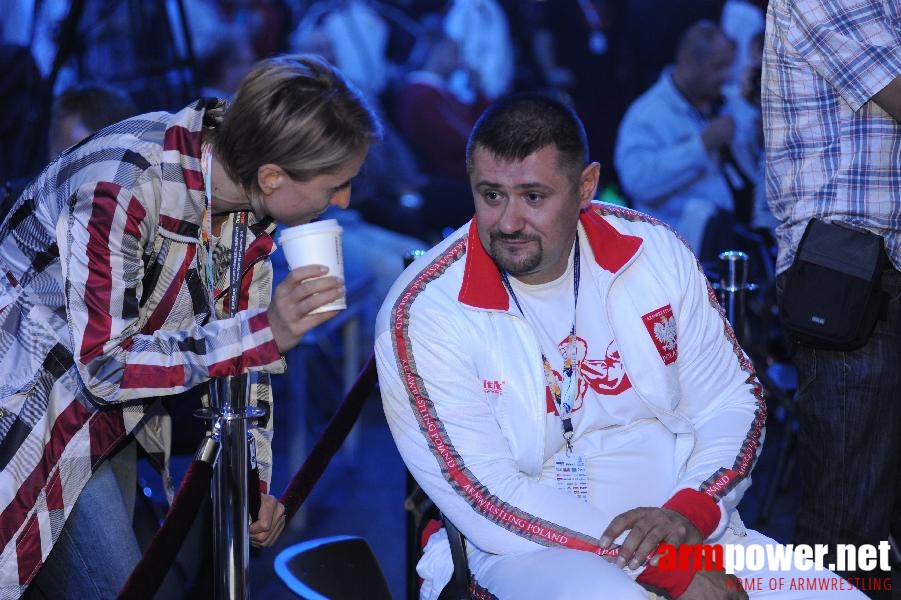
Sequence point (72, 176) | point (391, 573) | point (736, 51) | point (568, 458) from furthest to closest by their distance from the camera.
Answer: point (736, 51) < point (391, 573) < point (568, 458) < point (72, 176)

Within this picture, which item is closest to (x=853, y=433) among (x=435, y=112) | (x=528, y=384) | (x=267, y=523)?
(x=528, y=384)

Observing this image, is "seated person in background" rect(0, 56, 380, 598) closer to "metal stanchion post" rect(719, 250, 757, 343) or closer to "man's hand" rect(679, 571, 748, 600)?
"man's hand" rect(679, 571, 748, 600)

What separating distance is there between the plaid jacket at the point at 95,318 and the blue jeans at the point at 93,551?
0.21ft

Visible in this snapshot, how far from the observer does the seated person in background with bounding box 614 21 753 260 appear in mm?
5781

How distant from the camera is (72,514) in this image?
2240mm

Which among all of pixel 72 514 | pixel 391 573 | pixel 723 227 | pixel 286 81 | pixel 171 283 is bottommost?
pixel 391 573

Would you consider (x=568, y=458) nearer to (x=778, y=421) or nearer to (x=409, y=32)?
(x=778, y=421)

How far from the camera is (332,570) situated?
8.00ft

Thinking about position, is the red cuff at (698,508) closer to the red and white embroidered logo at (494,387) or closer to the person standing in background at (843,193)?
the red and white embroidered logo at (494,387)

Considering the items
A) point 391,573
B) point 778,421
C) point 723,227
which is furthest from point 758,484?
point 391,573

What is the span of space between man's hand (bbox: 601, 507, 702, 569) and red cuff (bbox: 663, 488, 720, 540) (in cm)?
2

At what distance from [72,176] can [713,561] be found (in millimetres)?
1503

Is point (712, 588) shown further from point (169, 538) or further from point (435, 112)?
point (435, 112)

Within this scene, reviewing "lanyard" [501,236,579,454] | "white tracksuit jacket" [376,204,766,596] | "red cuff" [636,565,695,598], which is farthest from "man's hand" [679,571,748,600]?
"lanyard" [501,236,579,454]
